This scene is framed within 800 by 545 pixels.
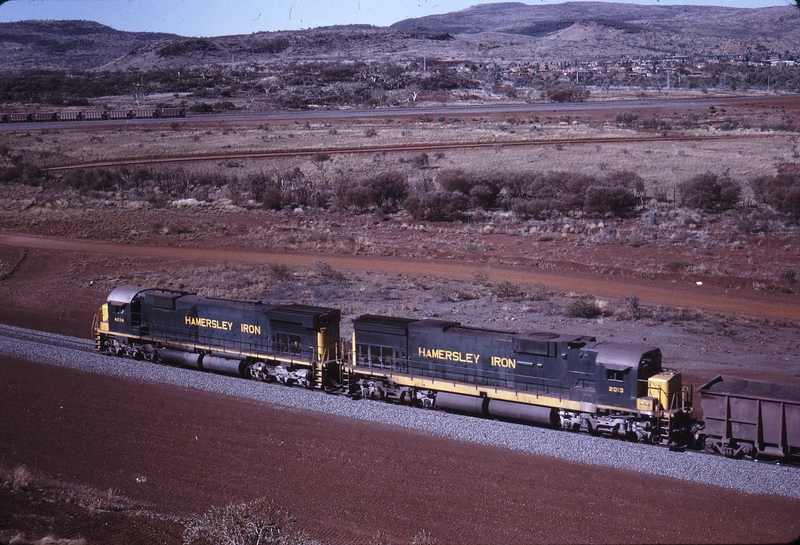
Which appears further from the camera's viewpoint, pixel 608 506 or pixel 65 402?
pixel 65 402

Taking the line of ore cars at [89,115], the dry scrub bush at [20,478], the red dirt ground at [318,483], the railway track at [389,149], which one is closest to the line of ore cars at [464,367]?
the red dirt ground at [318,483]

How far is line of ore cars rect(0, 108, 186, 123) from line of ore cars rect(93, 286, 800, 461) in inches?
2919

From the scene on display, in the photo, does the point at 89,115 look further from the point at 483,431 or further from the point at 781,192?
the point at 483,431

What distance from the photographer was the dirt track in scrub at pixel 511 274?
31469mm

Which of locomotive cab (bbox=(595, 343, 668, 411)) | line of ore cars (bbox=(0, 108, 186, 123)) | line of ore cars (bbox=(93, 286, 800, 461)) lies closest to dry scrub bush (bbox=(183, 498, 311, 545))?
line of ore cars (bbox=(93, 286, 800, 461))

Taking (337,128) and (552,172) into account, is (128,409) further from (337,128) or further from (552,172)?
(337,128)

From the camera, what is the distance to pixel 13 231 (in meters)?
51.4

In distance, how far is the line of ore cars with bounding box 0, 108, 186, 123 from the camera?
92.5m

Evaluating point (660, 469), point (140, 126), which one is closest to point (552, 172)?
point (660, 469)

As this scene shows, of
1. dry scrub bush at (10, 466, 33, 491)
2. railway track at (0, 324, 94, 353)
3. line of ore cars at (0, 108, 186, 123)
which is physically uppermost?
line of ore cars at (0, 108, 186, 123)

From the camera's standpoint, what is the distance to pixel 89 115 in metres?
94.4

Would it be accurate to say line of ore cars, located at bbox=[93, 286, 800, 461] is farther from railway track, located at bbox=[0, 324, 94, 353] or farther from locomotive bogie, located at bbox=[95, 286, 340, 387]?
railway track, located at bbox=[0, 324, 94, 353]

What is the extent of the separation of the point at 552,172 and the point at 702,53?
145m

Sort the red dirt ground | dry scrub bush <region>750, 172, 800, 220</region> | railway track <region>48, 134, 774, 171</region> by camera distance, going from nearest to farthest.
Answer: the red dirt ground < dry scrub bush <region>750, 172, 800, 220</region> < railway track <region>48, 134, 774, 171</region>
